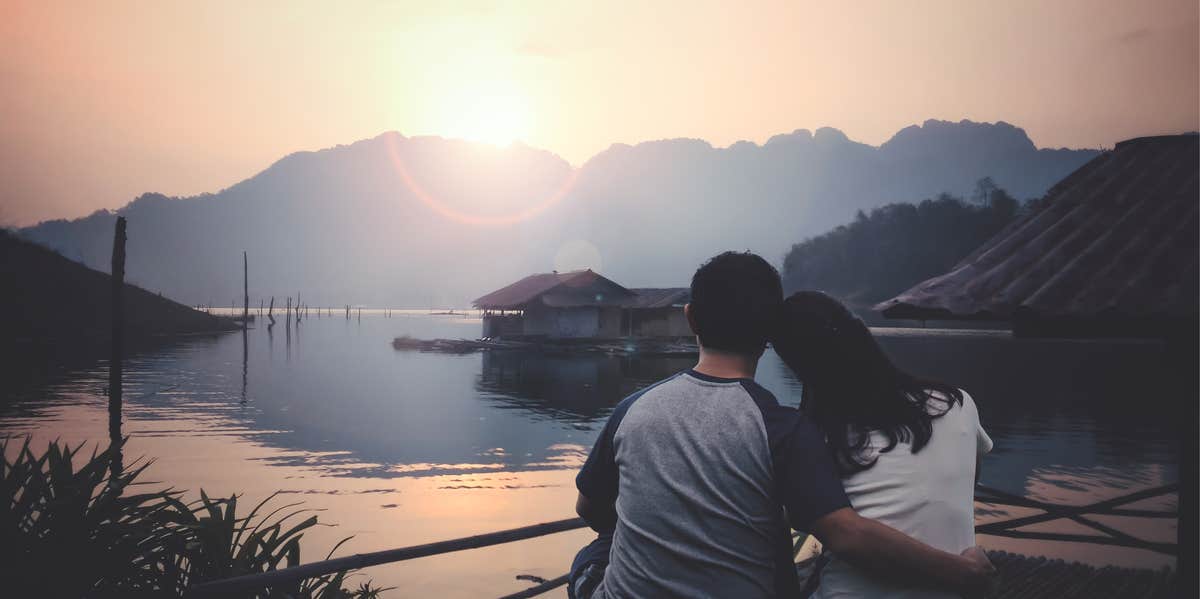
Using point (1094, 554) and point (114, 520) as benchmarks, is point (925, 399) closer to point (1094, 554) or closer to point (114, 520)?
point (114, 520)

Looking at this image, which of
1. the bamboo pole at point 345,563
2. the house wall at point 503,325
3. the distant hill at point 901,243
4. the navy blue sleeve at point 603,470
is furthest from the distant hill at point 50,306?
the distant hill at point 901,243

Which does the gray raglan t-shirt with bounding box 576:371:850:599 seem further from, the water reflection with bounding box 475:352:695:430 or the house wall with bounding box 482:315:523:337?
the house wall with bounding box 482:315:523:337

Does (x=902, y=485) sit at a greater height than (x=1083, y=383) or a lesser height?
greater

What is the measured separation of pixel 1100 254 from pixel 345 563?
4388 mm

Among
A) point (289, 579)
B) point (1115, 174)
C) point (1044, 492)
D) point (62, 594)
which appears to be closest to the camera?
point (289, 579)

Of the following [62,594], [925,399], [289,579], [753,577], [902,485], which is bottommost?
[62,594]

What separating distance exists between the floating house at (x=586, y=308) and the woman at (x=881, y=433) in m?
54.3

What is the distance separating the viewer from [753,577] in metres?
2.01

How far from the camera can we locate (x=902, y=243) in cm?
10969

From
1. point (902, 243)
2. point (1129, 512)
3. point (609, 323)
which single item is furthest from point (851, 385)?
point (902, 243)

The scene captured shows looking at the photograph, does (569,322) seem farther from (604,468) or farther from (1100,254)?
(604,468)

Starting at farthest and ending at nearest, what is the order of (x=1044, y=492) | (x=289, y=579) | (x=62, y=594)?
(x=1044, y=492) < (x=62, y=594) < (x=289, y=579)

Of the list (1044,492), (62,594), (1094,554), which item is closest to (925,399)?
(62,594)

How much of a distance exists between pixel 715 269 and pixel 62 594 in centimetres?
432
